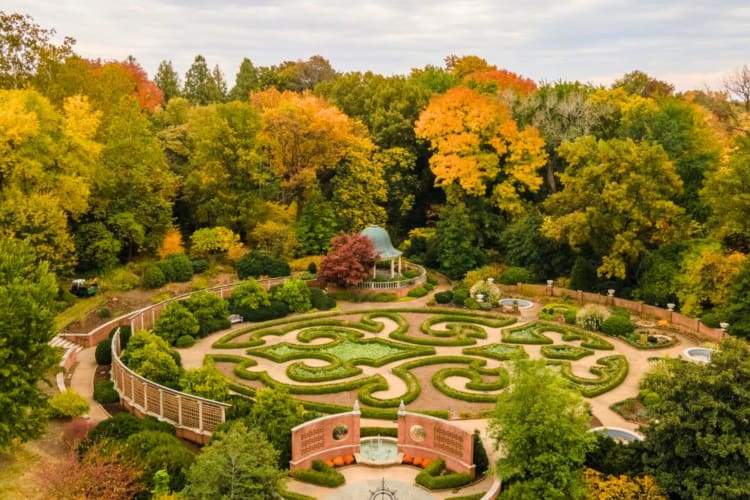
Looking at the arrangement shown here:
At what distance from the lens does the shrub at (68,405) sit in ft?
87.2

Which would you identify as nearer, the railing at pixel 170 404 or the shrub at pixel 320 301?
the railing at pixel 170 404

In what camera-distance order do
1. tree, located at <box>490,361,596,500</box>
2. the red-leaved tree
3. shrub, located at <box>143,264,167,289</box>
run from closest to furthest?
tree, located at <box>490,361,596,500</box> → the red-leaved tree → shrub, located at <box>143,264,167,289</box>

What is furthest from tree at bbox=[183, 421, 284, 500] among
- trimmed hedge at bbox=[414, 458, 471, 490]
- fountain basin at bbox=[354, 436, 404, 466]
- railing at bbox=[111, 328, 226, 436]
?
railing at bbox=[111, 328, 226, 436]

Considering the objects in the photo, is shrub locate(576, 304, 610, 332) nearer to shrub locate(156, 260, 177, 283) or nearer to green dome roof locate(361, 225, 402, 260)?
green dome roof locate(361, 225, 402, 260)

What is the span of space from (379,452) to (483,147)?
32299mm

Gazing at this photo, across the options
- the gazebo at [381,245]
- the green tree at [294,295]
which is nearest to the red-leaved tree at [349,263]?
the gazebo at [381,245]

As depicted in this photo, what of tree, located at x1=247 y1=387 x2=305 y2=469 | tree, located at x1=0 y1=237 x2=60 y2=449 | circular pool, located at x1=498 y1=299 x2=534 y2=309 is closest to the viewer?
tree, located at x1=0 y1=237 x2=60 y2=449

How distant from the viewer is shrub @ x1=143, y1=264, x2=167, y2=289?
43.8 m

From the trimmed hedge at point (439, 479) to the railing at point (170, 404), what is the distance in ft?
24.4

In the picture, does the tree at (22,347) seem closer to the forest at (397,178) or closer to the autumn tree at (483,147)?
the forest at (397,178)

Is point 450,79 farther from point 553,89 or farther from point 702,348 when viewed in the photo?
point 702,348

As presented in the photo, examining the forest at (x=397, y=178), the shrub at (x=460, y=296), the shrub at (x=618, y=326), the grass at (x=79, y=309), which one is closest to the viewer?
the shrub at (x=618, y=326)

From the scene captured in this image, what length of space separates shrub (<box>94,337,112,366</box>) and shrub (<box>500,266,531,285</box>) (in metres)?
26.0

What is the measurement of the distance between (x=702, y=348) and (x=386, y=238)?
69.7 ft
